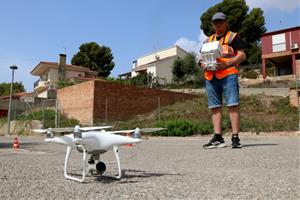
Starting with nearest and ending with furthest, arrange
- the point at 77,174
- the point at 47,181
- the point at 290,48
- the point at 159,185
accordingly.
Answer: the point at 159,185 < the point at 47,181 < the point at 77,174 < the point at 290,48

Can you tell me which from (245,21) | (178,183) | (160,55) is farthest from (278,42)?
(178,183)

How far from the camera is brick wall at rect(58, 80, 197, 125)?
76.8ft

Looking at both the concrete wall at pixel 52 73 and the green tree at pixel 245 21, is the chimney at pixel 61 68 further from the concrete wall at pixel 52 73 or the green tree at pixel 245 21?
the green tree at pixel 245 21

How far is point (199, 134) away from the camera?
15656 millimetres

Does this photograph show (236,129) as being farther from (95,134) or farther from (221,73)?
(95,134)

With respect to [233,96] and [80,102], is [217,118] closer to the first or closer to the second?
[233,96]

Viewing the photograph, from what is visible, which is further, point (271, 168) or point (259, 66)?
point (259, 66)

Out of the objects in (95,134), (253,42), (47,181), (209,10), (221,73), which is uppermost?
(209,10)

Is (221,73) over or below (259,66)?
below

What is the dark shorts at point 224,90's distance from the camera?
5.82m

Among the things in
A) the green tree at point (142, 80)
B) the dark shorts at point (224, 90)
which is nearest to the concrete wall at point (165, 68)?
the green tree at point (142, 80)

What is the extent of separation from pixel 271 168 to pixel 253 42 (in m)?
52.3

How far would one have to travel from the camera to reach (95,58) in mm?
66312

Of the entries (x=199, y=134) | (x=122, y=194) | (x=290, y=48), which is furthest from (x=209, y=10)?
(x=122, y=194)
